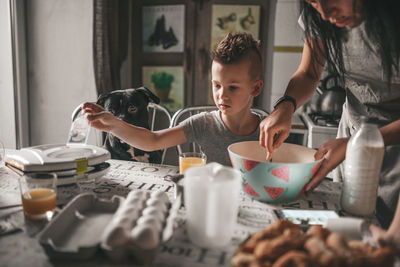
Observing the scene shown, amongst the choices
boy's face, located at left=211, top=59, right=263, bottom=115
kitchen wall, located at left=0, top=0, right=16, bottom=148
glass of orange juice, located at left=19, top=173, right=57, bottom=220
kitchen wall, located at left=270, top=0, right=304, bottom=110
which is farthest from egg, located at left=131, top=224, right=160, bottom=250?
kitchen wall, located at left=0, top=0, right=16, bottom=148

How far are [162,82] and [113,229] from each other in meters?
2.73

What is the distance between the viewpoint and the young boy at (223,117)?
132 cm

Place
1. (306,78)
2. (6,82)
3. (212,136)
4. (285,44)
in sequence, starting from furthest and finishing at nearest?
1. (6,82)
2. (285,44)
3. (212,136)
4. (306,78)

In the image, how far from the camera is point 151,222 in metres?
0.67

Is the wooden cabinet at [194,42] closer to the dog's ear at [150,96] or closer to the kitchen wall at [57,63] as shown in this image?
the kitchen wall at [57,63]

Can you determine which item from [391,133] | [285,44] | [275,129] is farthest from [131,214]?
[285,44]

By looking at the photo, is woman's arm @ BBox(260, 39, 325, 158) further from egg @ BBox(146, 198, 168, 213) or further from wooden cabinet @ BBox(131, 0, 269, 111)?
wooden cabinet @ BBox(131, 0, 269, 111)

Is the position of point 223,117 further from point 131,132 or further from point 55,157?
point 55,157

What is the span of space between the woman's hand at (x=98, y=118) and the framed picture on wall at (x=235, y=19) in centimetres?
200

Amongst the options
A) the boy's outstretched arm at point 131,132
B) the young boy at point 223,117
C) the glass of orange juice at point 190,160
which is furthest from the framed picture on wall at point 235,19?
the glass of orange juice at point 190,160

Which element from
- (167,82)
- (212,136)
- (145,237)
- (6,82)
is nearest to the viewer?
(145,237)

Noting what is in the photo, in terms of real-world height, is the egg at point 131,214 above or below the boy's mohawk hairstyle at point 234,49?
below

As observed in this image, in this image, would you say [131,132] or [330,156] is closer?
[330,156]

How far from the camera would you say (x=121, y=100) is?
1851 mm
